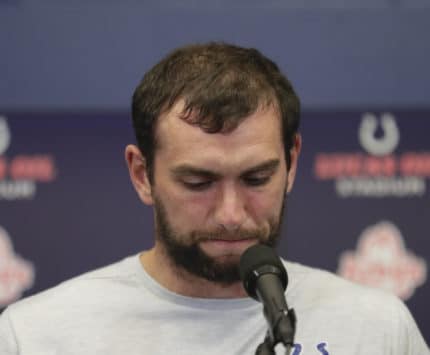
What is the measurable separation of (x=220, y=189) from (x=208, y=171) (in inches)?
1.4

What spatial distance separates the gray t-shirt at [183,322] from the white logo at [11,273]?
814 millimetres

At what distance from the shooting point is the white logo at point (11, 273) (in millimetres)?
2416

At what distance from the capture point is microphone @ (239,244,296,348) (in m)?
1.04

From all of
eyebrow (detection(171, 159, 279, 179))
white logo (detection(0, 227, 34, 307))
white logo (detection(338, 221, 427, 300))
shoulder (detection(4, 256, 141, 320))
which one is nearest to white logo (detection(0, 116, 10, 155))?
white logo (detection(0, 227, 34, 307))

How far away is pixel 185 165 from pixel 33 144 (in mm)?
1123

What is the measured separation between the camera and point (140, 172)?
162cm

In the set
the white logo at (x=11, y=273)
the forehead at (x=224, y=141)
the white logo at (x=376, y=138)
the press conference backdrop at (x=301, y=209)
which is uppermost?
the forehead at (x=224, y=141)

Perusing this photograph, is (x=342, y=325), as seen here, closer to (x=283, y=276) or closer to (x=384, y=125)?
(x=283, y=276)

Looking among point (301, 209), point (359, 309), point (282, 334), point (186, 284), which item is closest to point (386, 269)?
point (301, 209)

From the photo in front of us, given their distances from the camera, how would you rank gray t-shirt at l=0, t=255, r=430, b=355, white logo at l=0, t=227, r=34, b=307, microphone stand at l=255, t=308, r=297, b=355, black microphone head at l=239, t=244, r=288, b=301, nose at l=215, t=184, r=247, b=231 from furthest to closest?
white logo at l=0, t=227, r=34, b=307
gray t-shirt at l=0, t=255, r=430, b=355
nose at l=215, t=184, r=247, b=231
black microphone head at l=239, t=244, r=288, b=301
microphone stand at l=255, t=308, r=297, b=355

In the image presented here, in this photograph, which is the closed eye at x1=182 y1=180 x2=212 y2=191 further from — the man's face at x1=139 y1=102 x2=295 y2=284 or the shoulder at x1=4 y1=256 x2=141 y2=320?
the shoulder at x1=4 y1=256 x2=141 y2=320

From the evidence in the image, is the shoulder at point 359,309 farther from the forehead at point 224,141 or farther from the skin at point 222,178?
the forehead at point 224,141

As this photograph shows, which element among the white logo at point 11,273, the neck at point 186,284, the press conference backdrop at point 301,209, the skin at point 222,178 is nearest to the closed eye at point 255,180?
the skin at point 222,178

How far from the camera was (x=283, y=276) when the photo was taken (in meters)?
1.16
